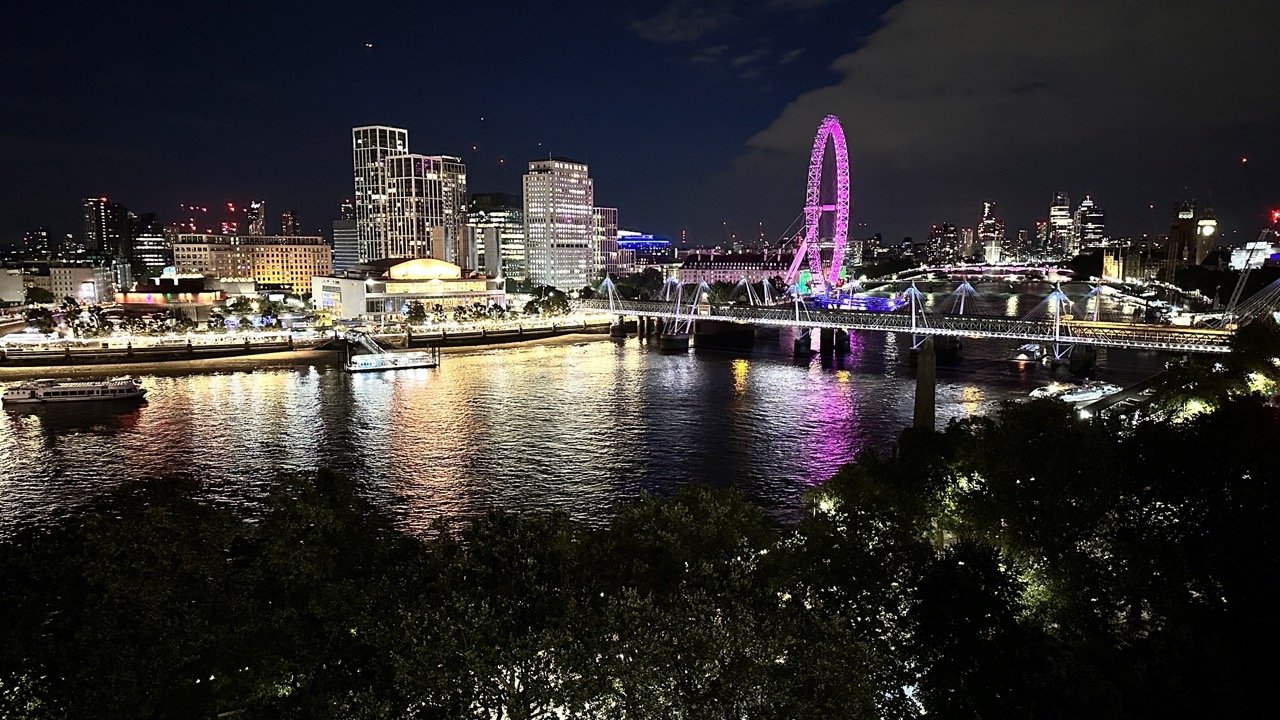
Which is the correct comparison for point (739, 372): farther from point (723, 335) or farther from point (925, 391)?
point (723, 335)

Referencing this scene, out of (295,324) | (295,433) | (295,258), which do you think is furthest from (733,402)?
(295,258)

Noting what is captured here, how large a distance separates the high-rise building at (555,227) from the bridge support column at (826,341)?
1825 inches

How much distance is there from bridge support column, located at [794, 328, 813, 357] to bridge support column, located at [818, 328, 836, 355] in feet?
1.65

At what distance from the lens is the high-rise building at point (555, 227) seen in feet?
278

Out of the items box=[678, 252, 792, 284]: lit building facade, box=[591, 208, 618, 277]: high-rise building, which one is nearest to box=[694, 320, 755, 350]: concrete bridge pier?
box=[591, 208, 618, 277]: high-rise building

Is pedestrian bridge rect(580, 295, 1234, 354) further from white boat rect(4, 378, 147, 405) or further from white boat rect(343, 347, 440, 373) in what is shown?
white boat rect(4, 378, 147, 405)

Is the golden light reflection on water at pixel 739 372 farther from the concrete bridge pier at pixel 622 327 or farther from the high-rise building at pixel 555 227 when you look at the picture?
the high-rise building at pixel 555 227

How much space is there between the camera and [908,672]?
6.50 meters

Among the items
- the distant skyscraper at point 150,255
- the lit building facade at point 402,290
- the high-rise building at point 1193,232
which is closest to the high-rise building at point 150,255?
the distant skyscraper at point 150,255

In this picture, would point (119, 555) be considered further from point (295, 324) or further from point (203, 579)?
point (295, 324)

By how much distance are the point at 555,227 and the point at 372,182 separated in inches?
1147

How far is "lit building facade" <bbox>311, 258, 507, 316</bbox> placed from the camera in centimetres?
5331

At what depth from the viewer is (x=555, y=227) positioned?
84.9 m

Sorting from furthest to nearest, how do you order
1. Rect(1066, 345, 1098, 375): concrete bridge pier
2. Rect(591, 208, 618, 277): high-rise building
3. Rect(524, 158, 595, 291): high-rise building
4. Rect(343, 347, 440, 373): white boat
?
Rect(591, 208, 618, 277): high-rise building < Rect(524, 158, 595, 291): high-rise building < Rect(343, 347, 440, 373): white boat < Rect(1066, 345, 1098, 375): concrete bridge pier
